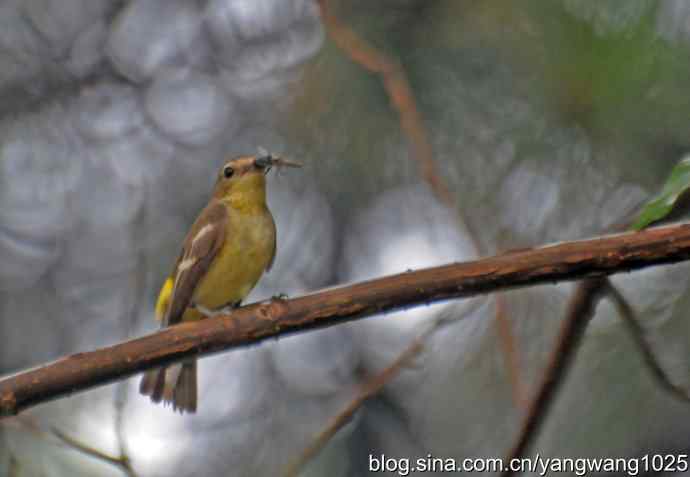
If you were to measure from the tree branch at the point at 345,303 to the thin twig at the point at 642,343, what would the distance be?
0.21ft

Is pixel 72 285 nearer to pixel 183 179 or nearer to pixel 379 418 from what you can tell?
pixel 183 179

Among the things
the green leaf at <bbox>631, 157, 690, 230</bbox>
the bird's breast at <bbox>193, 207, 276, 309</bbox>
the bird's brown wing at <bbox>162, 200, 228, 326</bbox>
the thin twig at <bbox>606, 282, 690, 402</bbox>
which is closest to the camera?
the green leaf at <bbox>631, 157, 690, 230</bbox>

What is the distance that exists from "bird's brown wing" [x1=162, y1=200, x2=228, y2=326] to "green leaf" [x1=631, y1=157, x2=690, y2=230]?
183 cm

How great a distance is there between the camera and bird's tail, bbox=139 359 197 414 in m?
3.21

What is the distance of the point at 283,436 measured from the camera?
293 centimetres

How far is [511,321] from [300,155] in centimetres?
77

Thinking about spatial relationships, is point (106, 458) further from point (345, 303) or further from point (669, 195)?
point (669, 195)

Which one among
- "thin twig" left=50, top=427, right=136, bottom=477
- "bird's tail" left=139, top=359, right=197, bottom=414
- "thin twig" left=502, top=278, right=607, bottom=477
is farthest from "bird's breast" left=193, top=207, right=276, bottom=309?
"thin twig" left=502, top=278, right=607, bottom=477

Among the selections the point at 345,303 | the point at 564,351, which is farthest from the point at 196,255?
the point at 564,351

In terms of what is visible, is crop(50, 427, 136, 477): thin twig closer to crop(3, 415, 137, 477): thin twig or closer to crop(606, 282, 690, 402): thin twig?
crop(3, 415, 137, 477): thin twig

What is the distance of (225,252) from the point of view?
3605 millimetres

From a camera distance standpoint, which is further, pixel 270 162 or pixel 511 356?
Result: pixel 270 162

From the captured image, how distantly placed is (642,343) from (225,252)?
6.12 ft

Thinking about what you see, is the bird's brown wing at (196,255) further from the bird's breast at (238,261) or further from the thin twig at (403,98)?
the thin twig at (403,98)
